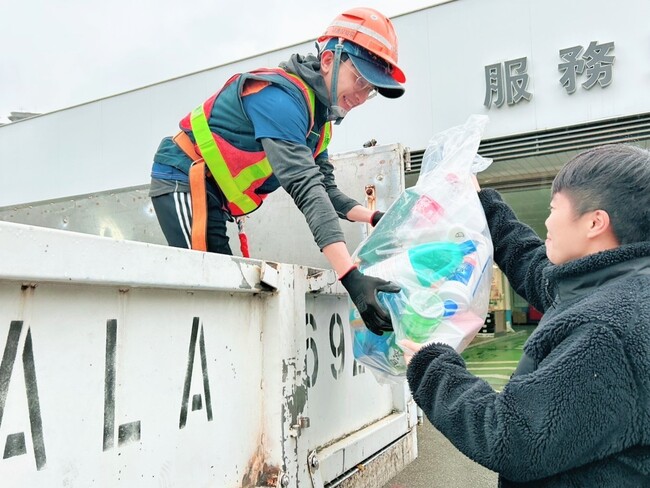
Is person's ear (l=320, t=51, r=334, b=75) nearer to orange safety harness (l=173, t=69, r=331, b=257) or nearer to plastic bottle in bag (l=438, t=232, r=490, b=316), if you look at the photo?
orange safety harness (l=173, t=69, r=331, b=257)

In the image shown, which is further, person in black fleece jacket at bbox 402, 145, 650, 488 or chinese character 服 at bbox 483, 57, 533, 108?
chinese character 服 at bbox 483, 57, 533, 108

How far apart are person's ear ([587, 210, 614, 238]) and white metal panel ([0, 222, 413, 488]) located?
0.79 meters

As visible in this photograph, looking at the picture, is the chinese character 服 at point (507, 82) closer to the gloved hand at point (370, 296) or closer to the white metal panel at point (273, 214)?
the white metal panel at point (273, 214)

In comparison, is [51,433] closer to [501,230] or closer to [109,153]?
[501,230]

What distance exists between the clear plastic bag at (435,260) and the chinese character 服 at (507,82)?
20.6 feet

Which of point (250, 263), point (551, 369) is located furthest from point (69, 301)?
point (551, 369)

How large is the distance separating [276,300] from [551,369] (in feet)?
2.52

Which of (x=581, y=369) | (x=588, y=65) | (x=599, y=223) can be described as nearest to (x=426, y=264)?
(x=599, y=223)

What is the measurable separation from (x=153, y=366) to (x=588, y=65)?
24.5ft

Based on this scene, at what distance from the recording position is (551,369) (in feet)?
3.10

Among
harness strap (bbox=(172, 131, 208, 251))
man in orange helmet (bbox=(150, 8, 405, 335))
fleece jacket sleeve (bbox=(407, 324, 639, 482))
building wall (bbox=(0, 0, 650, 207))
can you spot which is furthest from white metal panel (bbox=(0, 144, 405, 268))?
building wall (bbox=(0, 0, 650, 207))

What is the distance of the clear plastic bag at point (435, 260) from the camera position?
4.73 feet

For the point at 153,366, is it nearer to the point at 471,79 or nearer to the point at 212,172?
the point at 212,172

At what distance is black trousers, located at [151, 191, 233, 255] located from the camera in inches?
→ 82.3
